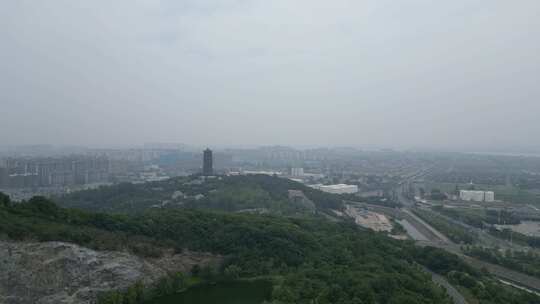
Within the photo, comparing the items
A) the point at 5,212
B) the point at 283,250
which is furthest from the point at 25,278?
the point at 283,250

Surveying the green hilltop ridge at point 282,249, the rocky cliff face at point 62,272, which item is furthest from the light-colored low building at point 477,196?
the rocky cliff face at point 62,272

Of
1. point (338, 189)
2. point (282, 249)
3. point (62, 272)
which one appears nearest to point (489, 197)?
point (338, 189)

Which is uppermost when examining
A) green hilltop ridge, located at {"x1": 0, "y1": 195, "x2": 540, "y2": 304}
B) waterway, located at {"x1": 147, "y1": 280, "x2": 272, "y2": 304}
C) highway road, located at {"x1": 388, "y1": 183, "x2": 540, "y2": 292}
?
green hilltop ridge, located at {"x1": 0, "y1": 195, "x2": 540, "y2": 304}

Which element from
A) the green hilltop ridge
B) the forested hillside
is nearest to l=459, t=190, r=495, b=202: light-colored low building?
the forested hillside

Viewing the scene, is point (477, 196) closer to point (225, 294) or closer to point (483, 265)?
point (483, 265)

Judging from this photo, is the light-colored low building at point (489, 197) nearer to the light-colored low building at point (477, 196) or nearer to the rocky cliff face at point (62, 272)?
the light-colored low building at point (477, 196)

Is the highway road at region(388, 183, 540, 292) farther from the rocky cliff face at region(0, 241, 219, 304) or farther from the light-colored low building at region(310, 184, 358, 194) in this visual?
the light-colored low building at region(310, 184, 358, 194)
